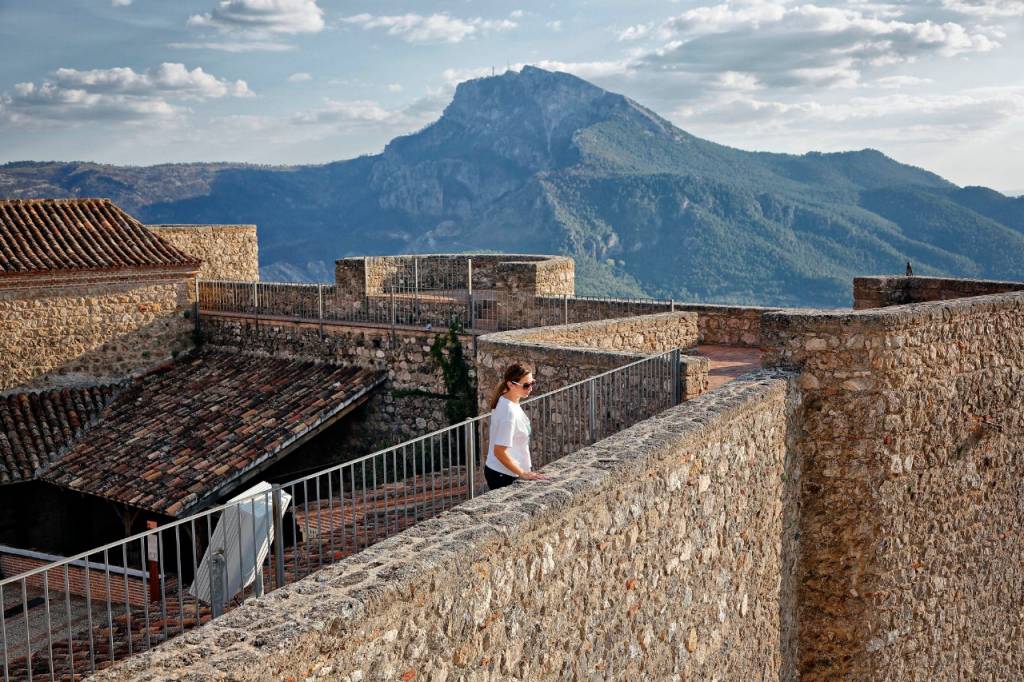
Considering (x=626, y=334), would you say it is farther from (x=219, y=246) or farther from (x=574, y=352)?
(x=219, y=246)

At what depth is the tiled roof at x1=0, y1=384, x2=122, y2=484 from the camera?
1661cm

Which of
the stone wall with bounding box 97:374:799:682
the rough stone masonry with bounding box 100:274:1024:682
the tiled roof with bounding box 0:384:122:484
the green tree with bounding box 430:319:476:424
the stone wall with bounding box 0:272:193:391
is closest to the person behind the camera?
the stone wall with bounding box 97:374:799:682

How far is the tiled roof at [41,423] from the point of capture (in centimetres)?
1661

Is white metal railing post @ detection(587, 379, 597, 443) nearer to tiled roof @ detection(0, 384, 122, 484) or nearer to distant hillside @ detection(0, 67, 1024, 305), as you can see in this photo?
tiled roof @ detection(0, 384, 122, 484)

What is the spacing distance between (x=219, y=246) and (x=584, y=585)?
20.8 m

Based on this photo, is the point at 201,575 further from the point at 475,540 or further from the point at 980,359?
the point at 980,359

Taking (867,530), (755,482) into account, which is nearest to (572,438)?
(755,482)

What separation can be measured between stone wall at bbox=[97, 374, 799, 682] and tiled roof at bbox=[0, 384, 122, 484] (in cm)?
1355

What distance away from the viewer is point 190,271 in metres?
20.2

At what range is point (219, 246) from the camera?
24062 mm

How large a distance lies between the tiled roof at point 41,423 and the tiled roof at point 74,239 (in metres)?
2.42

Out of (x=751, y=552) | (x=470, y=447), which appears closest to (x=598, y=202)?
(x=751, y=552)

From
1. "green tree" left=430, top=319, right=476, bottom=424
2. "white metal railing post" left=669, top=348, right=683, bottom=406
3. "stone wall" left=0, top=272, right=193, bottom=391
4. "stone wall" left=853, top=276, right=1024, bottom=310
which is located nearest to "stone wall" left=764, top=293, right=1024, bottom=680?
"white metal railing post" left=669, top=348, right=683, bottom=406

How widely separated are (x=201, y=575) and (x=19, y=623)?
19.2 ft
